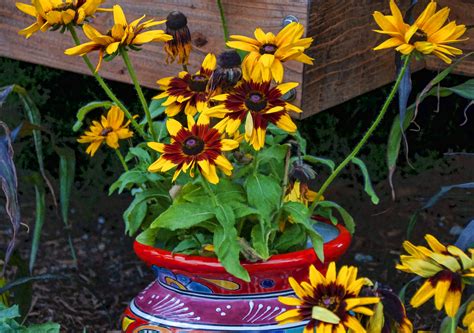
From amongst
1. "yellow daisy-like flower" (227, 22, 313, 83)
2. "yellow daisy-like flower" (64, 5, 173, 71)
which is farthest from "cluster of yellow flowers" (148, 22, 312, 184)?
"yellow daisy-like flower" (64, 5, 173, 71)

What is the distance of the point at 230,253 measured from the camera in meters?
1.27

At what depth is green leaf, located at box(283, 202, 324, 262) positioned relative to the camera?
1.29 m

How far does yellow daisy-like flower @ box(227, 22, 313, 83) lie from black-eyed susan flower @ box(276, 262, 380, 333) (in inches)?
10.6

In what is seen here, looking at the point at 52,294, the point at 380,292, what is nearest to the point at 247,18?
the point at 380,292

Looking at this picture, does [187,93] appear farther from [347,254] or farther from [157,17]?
[347,254]

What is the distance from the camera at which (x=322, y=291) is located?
1117mm

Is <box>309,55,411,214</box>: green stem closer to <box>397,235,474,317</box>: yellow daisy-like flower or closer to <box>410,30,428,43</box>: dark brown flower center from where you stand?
<box>410,30,428,43</box>: dark brown flower center

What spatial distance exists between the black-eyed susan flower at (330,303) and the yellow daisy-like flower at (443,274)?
67 millimetres

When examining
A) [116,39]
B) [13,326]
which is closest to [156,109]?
[116,39]

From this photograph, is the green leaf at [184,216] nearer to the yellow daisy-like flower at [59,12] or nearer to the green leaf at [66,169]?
the yellow daisy-like flower at [59,12]

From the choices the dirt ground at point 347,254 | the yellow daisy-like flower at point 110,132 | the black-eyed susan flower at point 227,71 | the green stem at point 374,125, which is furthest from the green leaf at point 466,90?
the dirt ground at point 347,254

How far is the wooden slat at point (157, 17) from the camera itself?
1469mm

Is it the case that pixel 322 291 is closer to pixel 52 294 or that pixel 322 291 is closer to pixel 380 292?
pixel 380 292

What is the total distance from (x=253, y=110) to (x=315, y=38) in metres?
0.26
